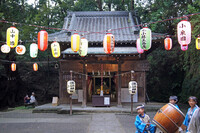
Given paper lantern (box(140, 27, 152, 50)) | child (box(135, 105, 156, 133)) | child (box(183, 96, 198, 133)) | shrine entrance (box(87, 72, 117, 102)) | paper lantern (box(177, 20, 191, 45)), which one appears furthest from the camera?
shrine entrance (box(87, 72, 117, 102))

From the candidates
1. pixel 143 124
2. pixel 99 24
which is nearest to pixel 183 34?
pixel 143 124

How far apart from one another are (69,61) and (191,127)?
31.1ft

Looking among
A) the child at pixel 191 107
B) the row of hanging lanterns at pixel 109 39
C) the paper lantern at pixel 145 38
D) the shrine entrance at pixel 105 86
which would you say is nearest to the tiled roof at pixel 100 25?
the row of hanging lanterns at pixel 109 39

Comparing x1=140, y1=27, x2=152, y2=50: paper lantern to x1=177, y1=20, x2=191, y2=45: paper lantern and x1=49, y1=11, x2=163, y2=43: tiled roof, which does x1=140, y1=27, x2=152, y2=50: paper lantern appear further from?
x1=49, y1=11, x2=163, y2=43: tiled roof

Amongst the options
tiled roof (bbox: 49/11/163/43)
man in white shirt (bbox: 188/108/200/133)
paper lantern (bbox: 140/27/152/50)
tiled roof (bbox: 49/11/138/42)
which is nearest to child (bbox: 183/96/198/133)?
man in white shirt (bbox: 188/108/200/133)

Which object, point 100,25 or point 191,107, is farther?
point 100,25

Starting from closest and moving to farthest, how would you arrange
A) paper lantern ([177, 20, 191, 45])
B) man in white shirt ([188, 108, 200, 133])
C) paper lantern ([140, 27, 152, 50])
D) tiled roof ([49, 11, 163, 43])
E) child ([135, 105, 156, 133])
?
child ([135, 105, 156, 133]) → man in white shirt ([188, 108, 200, 133]) → paper lantern ([177, 20, 191, 45]) → paper lantern ([140, 27, 152, 50]) → tiled roof ([49, 11, 163, 43])

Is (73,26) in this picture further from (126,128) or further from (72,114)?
(126,128)

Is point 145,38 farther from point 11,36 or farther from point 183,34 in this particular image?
point 11,36

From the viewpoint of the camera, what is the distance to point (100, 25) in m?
15.8

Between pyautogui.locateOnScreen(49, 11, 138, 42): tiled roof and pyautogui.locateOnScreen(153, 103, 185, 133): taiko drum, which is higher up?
pyautogui.locateOnScreen(49, 11, 138, 42): tiled roof

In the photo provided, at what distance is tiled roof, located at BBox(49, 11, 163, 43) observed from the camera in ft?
44.1

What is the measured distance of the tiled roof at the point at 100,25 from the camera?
13.4 m

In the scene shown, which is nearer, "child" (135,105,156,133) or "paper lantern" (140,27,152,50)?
"child" (135,105,156,133)
